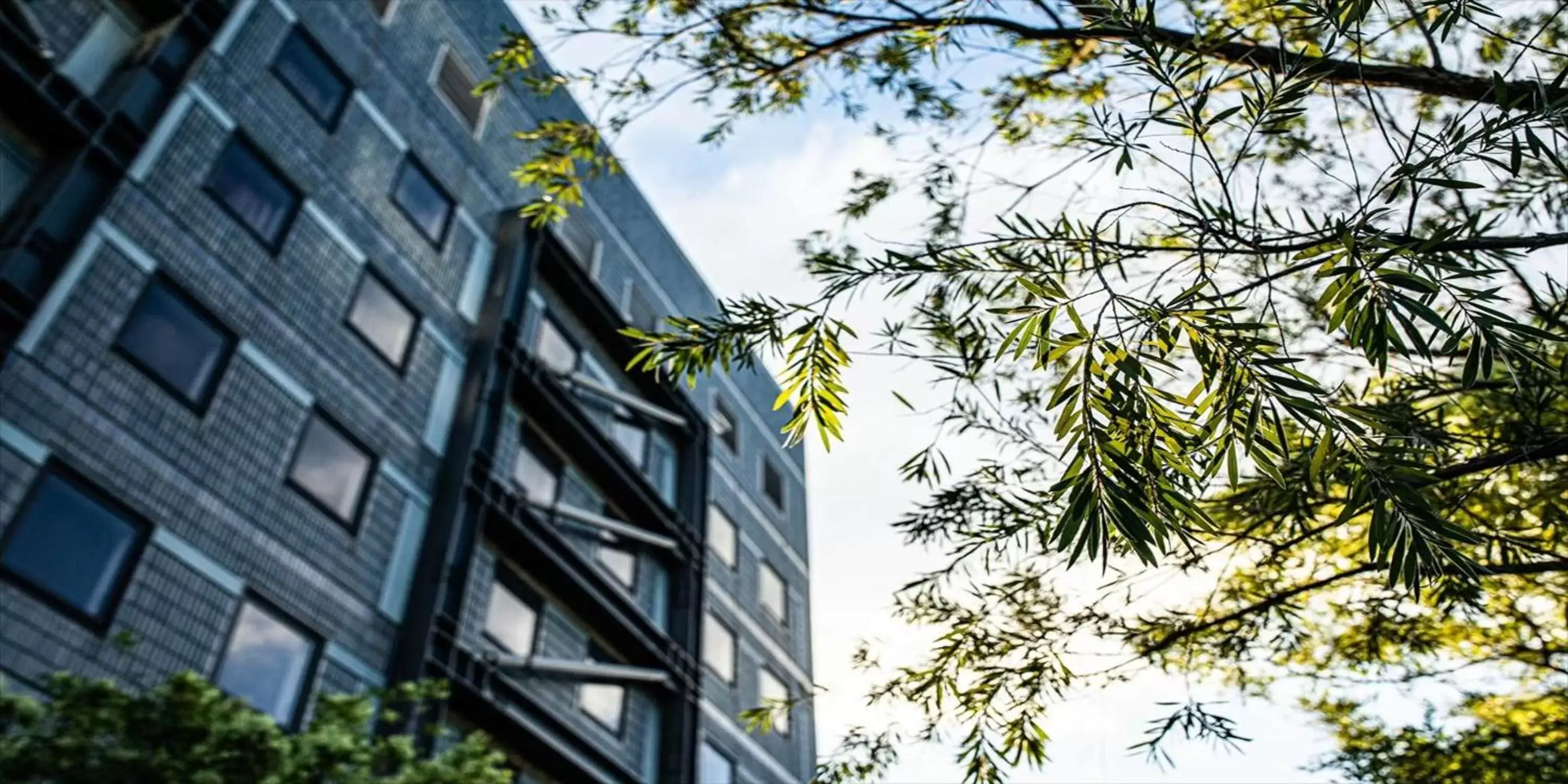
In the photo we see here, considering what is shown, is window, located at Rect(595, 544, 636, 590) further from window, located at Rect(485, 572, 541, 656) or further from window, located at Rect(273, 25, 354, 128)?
window, located at Rect(273, 25, 354, 128)

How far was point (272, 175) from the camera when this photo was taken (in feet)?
46.1

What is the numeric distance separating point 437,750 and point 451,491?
3.57 m

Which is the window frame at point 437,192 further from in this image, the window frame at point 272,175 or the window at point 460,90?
the window frame at point 272,175

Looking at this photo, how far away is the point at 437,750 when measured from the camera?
1384cm

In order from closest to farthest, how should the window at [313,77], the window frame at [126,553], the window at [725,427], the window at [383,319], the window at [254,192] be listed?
the window frame at [126,553]
the window at [254,192]
the window at [313,77]
the window at [383,319]
the window at [725,427]

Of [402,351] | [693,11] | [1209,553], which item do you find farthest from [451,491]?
[1209,553]

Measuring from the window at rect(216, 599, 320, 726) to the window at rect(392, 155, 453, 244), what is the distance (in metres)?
7.19

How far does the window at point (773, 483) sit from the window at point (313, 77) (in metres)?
15.8

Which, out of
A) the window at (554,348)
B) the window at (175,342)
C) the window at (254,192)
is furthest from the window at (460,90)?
the window at (175,342)

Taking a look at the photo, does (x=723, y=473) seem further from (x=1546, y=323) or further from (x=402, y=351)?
(x=1546, y=323)

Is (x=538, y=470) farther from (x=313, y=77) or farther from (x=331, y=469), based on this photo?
(x=313, y=77)

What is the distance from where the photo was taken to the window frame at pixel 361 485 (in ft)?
42.3

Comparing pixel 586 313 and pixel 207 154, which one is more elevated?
pixel 586 313

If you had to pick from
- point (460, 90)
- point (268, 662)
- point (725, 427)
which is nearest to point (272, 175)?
point (460, 90)
